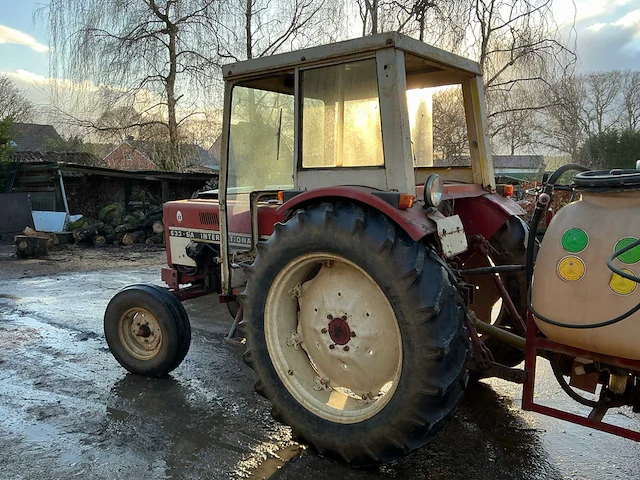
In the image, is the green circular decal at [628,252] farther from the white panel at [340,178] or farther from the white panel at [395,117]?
the white panel at [340,178]

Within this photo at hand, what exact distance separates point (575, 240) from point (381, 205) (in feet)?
2.94

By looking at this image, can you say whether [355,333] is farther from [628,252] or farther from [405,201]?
[628,252]

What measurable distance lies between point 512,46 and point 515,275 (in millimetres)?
9601

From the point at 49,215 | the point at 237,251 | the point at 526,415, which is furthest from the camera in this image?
the point at 49,215

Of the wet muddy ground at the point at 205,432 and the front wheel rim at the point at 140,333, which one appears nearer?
the wet muddy ground at the point at 205,432

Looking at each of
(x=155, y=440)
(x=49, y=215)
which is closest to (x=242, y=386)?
(x=155, y=440)

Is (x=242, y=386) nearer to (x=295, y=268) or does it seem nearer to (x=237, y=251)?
(x=237, y=251)

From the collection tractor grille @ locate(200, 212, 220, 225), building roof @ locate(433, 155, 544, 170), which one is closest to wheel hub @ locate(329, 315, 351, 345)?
building roof @ locate(433, 155, 544, 170)

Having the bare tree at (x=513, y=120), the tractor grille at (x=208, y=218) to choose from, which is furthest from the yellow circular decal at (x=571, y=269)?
the bare tree at (x=513, y=120)

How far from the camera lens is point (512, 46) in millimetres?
11781

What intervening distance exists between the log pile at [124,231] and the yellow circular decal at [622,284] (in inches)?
431

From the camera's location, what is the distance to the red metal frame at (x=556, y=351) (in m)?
2.42

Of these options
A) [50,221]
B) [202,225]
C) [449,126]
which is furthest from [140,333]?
[50,221]

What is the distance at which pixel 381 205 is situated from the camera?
2.73 meters
